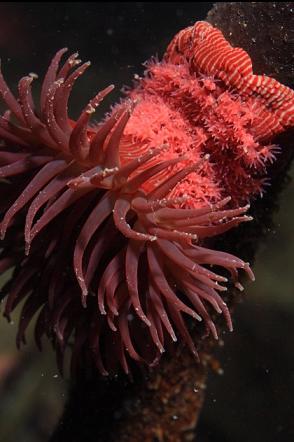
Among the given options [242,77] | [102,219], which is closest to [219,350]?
[102,219]

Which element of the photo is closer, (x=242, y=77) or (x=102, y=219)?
(x=102, y=219)

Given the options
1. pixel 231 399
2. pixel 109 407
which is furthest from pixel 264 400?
pixel 109 407

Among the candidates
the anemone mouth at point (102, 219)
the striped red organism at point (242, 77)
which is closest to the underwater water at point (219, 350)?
the striped red organism at point (242, 77)

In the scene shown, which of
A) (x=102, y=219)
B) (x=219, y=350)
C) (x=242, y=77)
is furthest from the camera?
(x=219, y=350)

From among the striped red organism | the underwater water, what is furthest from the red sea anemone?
the underwater water

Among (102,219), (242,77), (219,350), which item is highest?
(242,77)

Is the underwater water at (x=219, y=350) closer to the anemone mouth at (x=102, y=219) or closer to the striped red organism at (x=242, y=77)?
the striped red organism at (x=242, y=77)

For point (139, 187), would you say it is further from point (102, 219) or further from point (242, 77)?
point (242, 77)

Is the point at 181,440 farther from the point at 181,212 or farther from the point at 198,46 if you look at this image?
the point at 198,46
